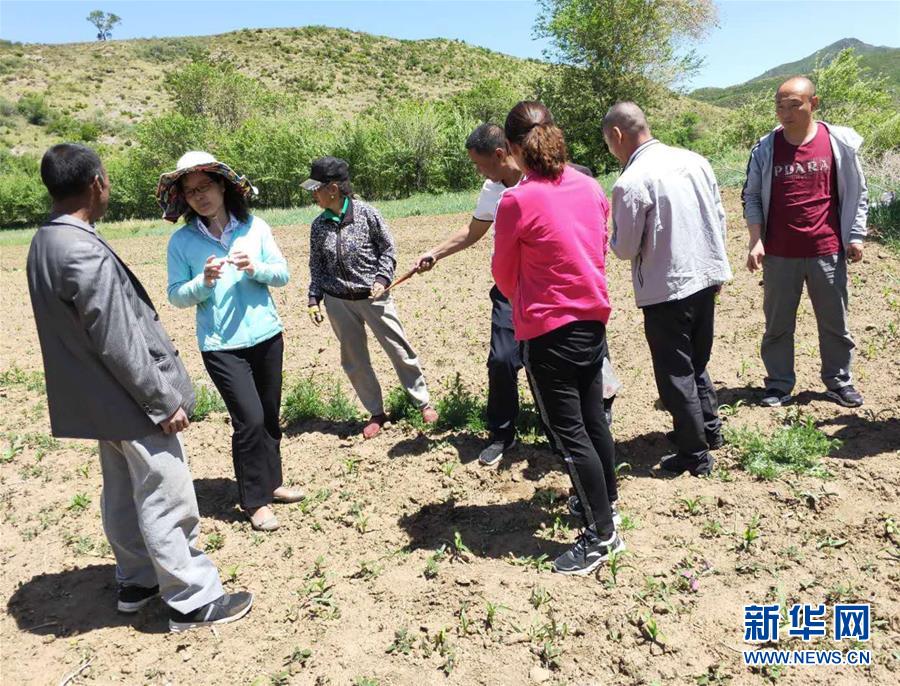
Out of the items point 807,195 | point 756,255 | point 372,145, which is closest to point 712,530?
point 756,255

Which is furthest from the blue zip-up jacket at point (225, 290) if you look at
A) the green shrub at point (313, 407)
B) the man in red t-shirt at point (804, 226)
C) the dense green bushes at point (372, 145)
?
the dense green bushes at point (372, 145)

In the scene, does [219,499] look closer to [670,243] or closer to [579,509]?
[579,509]

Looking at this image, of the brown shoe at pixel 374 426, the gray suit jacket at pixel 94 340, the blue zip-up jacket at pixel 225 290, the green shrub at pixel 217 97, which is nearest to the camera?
the gray suit jacket at pixel 94 340

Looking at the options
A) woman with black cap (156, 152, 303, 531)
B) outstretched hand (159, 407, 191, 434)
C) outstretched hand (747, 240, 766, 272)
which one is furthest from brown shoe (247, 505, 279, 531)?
outstretched hand (747, 240, 766, 272)

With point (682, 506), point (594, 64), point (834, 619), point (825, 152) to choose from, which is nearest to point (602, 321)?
point (682, 506)

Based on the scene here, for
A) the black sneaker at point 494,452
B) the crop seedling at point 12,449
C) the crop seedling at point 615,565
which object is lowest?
the crop seedling at point 615,565

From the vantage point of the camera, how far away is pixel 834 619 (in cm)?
251

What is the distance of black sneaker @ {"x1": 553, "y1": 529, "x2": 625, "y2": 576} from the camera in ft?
9.57

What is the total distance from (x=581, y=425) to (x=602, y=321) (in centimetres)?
47

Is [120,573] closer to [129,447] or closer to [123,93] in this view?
[129,447]

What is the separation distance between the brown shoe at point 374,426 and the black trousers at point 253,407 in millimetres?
928

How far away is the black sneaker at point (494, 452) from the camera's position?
3988mm

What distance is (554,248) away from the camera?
105 inches

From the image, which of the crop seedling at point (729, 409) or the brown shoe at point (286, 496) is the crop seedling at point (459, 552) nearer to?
the brown shoe at point (286, 496)
